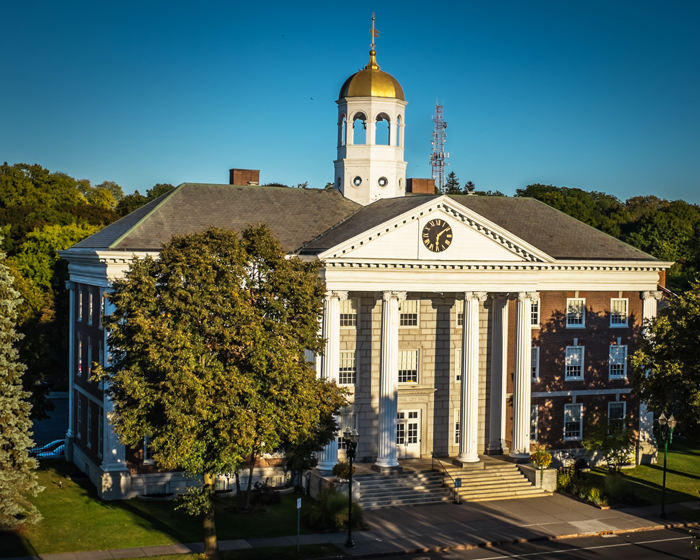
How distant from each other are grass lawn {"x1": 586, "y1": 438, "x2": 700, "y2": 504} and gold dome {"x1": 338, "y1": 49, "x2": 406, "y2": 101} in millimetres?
24332

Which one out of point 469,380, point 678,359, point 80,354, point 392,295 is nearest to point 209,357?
point 392,295

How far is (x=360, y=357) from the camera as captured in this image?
47.8m

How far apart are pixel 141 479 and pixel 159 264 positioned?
48.3 feet

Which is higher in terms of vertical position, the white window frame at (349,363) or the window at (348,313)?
the window at (348,313)

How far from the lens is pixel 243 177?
53781 mm

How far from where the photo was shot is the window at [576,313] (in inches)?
2013

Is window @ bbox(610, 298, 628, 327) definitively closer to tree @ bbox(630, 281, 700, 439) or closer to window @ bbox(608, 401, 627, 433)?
window @ bbox(608, 401, 627, 433)

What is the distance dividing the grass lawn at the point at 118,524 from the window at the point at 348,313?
9396 millimetres

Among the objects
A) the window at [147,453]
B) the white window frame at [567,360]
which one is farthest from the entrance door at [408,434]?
the window at [147,453]

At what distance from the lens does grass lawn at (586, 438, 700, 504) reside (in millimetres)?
46081

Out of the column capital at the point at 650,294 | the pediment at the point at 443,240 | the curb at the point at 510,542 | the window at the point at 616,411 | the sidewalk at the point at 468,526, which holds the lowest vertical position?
the curb at the point at 510,542

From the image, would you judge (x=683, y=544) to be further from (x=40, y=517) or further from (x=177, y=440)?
(x=40, y=517)

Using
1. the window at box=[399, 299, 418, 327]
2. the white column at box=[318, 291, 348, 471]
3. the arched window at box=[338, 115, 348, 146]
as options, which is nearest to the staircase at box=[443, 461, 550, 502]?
the white column at box=[318, 291, 348, 471]

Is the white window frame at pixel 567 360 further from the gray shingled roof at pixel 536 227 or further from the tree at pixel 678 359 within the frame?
the tree at pixel 678 359
